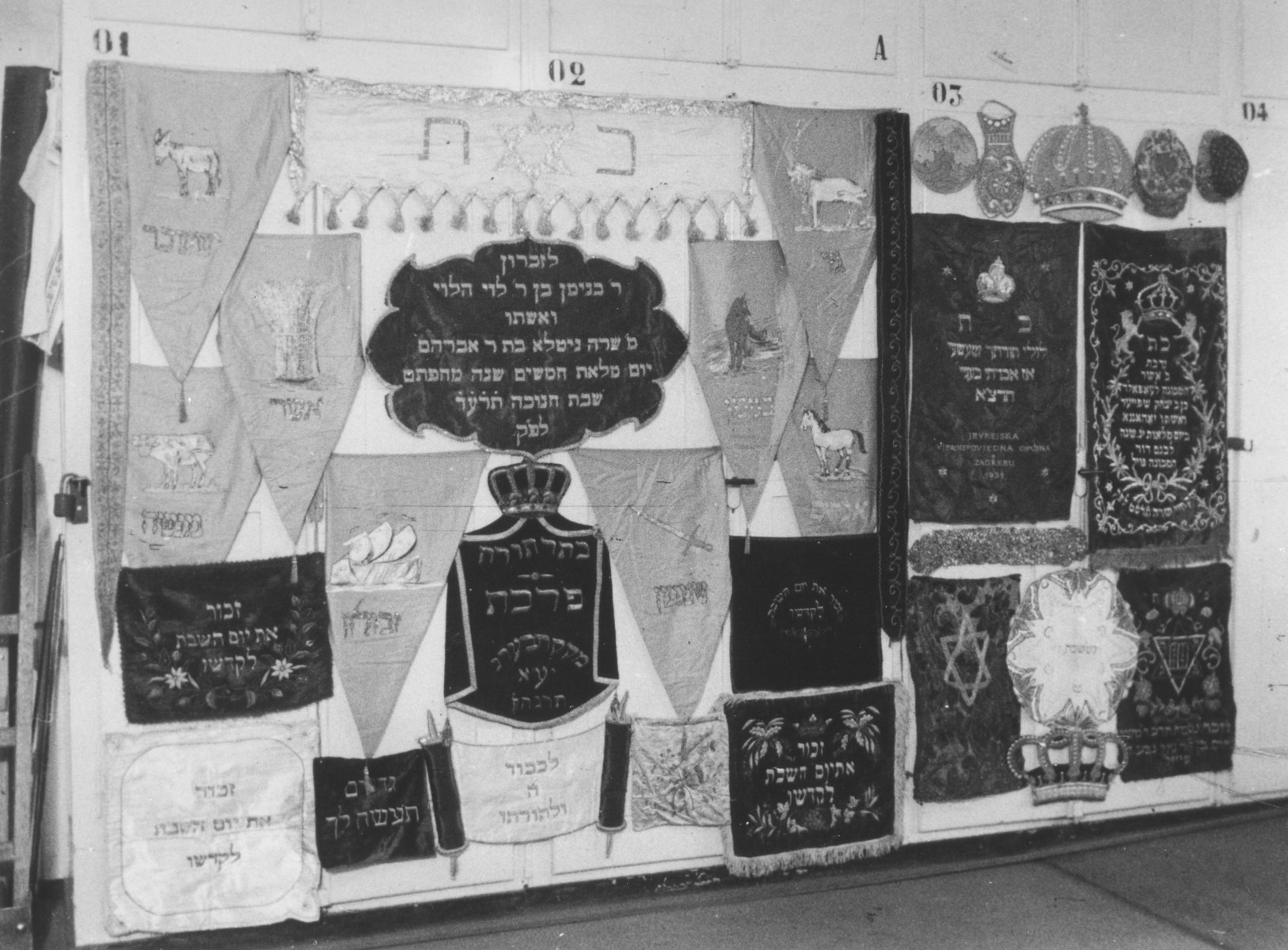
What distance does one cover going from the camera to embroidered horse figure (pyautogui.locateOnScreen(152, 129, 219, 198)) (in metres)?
3.66

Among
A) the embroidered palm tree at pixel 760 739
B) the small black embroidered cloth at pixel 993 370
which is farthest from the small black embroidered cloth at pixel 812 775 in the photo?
the small black embroidered cloth at pixel 993 370

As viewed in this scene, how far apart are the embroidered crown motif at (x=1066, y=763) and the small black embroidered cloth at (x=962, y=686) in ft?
0.20

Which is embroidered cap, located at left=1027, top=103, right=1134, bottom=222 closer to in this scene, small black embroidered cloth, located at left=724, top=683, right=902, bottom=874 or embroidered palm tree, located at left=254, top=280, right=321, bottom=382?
small black embroidered cloth, located at left=724, top=683, right=902, bottom=874

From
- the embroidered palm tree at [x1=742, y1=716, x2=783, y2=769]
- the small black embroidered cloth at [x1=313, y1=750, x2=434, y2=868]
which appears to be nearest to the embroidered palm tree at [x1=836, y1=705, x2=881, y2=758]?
the embroidered palm tree at [x1=742, y1=716, x2=783, y2=769]

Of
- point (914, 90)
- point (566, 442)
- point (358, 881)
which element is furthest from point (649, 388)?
point (358, 881)

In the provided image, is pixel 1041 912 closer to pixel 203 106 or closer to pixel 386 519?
pixel 386 519

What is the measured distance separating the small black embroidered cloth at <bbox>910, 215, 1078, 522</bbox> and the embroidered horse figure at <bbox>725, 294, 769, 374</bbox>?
24.7 inches

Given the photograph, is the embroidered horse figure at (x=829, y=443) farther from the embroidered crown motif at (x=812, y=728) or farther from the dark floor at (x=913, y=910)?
the dark floor at (x=913, y=910)

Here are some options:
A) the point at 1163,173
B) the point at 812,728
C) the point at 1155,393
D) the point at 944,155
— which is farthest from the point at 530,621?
the point at 1163,173

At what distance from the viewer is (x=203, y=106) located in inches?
145

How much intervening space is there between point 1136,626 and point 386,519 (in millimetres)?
2803

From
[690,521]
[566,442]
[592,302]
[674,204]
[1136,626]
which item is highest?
[674,204]

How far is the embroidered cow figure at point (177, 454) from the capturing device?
370 cm

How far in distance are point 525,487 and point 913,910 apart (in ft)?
6.16
